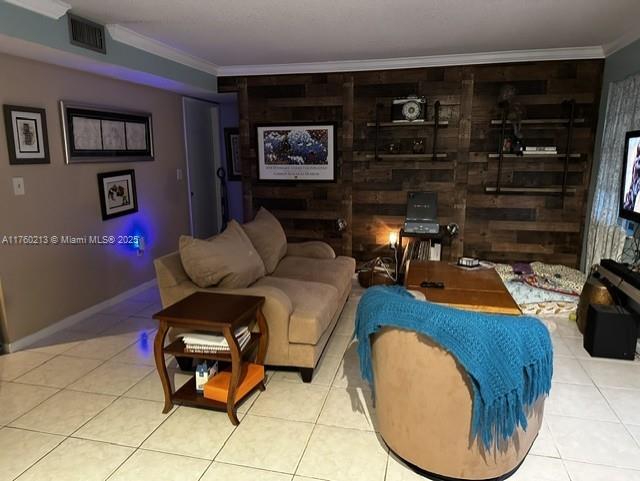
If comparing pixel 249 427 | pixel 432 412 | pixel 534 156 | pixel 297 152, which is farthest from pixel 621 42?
pixel 249 427

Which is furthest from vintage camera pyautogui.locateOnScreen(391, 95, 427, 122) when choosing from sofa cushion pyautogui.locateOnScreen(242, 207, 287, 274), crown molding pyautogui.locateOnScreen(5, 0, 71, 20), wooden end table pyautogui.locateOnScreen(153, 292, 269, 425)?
crown molding pyautogui.locateOnScreen(5, 0, 71, 20)

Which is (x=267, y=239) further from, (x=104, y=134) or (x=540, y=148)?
(x=540, y=148)

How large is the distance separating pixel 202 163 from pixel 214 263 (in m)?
3.37

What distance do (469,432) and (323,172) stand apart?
143 inches

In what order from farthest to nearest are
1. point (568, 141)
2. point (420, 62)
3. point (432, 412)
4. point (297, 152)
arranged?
point (297, 152), point (420, 62), point (568, 141), point (432, 412)

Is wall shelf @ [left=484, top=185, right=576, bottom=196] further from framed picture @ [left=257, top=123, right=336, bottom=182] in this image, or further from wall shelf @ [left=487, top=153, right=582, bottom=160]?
framed picture @ [left=257, top=123, right=336, bottom=182]

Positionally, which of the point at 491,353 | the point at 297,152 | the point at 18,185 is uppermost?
the point at 297,152

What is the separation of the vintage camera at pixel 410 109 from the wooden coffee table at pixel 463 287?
170cm

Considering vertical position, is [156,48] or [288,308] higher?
[156,48]

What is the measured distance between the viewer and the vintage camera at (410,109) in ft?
14.8

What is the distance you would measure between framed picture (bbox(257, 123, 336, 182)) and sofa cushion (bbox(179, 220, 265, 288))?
226 centimetres

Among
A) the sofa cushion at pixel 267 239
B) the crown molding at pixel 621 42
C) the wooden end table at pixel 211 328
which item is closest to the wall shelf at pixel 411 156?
the sofa cushion at pixel 267 239

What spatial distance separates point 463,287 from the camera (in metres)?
2.94

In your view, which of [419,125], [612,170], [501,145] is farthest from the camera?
[419,125]
